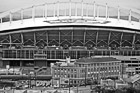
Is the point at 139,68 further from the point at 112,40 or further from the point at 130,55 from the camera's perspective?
the point at 112,40

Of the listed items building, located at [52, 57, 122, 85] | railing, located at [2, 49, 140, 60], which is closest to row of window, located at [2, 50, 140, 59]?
railing, located at [2, 49, 140, 60]

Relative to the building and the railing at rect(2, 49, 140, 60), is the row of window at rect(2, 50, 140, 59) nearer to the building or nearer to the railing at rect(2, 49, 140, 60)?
the railing at rect(2, 49, 140, 60)

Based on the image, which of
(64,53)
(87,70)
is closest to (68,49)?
(64,53)

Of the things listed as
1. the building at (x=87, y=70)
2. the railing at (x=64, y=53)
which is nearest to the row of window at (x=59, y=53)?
the railing at (x=64, y=53)

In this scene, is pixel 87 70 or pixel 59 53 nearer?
pixel 87 70

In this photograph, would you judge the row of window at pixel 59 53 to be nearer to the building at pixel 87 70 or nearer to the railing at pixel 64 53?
the railing at pixel 64 53

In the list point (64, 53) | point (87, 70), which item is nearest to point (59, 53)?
point (64, 53)

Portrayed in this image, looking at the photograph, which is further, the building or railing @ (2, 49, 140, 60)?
railing @ (2, 49, 140, 60)

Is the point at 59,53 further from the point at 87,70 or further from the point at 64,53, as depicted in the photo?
the point at 87,70

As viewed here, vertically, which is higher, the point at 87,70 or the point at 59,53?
the point at 59,53
